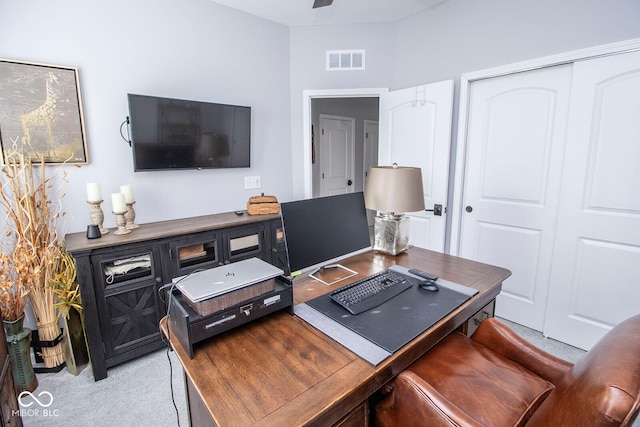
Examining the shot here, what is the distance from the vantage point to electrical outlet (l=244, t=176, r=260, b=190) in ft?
10.2

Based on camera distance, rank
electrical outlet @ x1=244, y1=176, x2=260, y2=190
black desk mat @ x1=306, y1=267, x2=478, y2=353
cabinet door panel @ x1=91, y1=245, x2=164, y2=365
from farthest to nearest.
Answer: electrical outlet @ x1=244, y1=176, x2=260, y2=190
cabinet door panel @ x1=91, y1=245, x2=164, y2=365
black desk mat @ x1=306, y1=267, x2=478, y2=353

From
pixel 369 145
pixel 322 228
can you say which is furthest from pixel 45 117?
pixel 369 145

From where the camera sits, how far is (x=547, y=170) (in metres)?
2.33

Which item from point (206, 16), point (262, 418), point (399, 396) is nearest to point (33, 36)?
point (206, 16)

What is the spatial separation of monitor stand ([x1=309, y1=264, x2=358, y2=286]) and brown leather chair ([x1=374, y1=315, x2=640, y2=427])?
0.52 metres

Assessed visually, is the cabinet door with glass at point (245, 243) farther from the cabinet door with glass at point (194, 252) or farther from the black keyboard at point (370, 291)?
the black keyboard at point (370, 291)

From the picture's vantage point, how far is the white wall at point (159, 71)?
206 centimetres

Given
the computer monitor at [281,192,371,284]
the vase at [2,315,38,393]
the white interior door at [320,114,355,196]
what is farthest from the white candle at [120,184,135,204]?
the white interior door at [320,114,355,196]

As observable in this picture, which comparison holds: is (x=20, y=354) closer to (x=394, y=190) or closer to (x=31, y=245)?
(x=31, y=245)

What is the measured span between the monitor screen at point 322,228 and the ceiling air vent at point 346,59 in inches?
79.5

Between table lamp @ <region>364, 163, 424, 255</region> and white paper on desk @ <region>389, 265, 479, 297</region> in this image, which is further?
table lamp @ <region>364, 163, 424, 255</region>

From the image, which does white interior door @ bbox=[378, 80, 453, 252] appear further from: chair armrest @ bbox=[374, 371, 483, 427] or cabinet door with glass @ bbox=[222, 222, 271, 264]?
chair armrest @ bbox=[374, 371, 483, 427]

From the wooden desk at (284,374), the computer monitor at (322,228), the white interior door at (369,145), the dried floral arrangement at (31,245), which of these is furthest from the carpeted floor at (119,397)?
the white interior door at (369,145)

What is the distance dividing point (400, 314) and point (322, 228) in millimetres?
557
